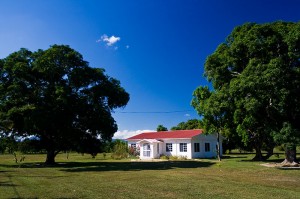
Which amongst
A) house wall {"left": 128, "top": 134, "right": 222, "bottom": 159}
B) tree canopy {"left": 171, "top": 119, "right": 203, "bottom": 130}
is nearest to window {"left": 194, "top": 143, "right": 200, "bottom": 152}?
house wall {"left": 128, "top": 134, "right": 222, "bottom": 159}

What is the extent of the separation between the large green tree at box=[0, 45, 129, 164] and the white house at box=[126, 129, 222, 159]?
45.6ft

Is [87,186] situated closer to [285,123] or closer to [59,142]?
[285,123]

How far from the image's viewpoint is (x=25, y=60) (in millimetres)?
36312

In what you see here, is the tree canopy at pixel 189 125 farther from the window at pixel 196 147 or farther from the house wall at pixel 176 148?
the window at pixel 196 147

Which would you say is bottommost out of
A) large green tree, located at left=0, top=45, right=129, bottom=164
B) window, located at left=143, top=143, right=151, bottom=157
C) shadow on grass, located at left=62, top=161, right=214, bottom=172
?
shadow on grass, located at left=62, top=161, right=214, bottom=172

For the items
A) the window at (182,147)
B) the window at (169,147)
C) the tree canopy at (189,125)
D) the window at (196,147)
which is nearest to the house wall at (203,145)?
the window at (196,147)

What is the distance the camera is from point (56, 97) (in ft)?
108

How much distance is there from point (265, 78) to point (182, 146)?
24.7 m

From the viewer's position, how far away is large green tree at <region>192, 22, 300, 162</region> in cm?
2638

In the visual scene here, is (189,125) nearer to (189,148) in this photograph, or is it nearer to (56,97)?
(189,148)

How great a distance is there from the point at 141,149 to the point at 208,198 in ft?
132

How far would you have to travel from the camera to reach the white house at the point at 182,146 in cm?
4756

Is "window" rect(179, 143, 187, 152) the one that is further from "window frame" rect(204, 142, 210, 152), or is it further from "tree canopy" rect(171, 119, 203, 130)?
"tree canopy" rect(171, 119, 203, 130)

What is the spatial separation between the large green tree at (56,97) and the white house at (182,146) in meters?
13.9
